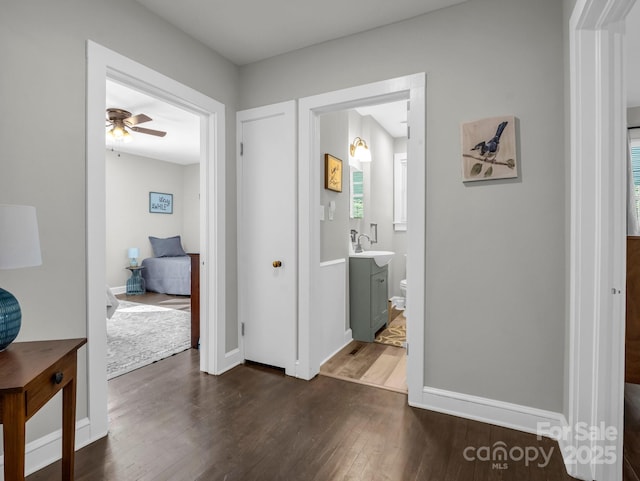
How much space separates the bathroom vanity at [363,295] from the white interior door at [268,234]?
39.1 inches

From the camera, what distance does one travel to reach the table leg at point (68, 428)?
55.7 inches

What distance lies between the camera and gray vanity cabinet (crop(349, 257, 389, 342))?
3.47m

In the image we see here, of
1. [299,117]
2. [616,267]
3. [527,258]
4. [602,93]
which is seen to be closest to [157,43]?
[299,117]

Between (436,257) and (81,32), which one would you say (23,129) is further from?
(436,257)

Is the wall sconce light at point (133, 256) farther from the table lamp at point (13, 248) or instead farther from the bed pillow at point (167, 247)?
the table lamp at point (13, 248)

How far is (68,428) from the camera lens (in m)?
1.43

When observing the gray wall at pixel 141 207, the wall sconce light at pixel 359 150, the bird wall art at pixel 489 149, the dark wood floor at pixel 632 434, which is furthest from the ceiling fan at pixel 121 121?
the dark wood floor at pixel 632 434

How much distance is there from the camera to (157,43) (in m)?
2.26

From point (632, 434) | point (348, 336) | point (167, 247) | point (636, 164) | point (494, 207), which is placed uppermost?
point (636, 164)

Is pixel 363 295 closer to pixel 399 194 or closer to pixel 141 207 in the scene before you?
pixel 399 194

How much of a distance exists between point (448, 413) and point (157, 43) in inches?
116

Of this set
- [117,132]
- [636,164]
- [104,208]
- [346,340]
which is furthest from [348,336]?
[636,164]

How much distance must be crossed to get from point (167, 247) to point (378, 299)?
16.5 feet

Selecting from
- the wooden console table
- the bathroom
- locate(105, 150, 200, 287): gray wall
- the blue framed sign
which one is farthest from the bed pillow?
the wooden console table
